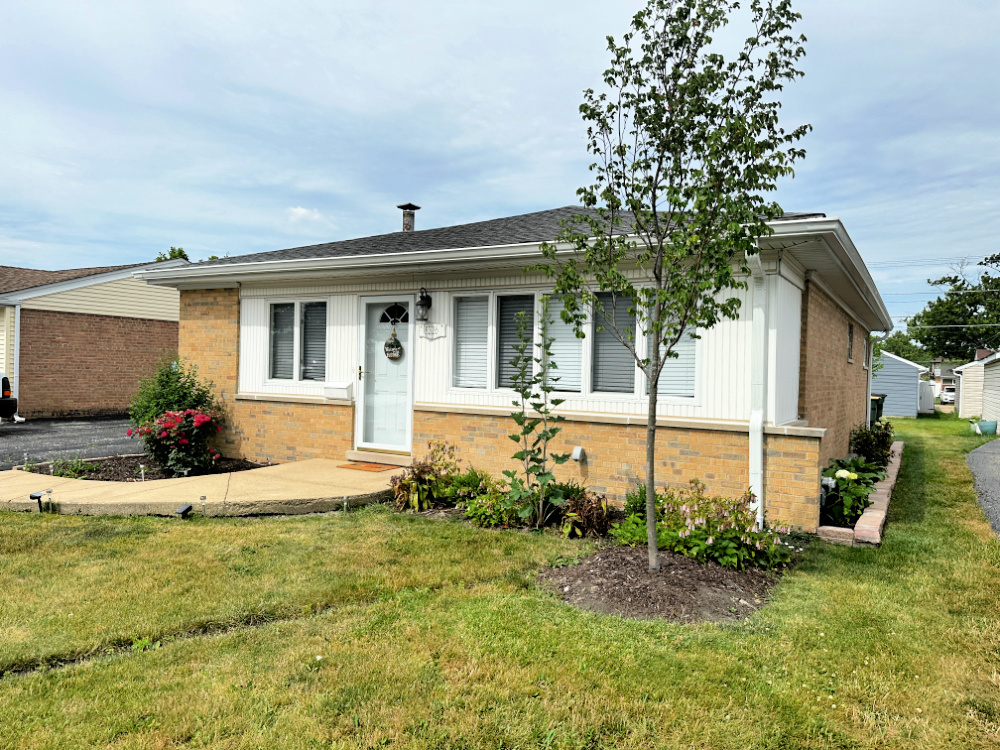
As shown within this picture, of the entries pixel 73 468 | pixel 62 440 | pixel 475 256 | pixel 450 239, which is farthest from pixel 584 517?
pixel 62 440

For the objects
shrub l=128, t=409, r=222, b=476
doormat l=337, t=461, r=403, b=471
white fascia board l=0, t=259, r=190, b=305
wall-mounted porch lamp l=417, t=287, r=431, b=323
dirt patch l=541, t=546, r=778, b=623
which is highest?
white fascia board l=0, t=259, r=190, b=305

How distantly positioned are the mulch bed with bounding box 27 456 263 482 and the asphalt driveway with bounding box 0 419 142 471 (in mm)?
1570

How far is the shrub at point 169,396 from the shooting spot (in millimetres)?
8594

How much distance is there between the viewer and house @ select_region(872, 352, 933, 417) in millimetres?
28781

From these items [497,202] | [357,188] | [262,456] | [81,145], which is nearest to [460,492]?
[262,456]

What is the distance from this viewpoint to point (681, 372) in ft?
21.3

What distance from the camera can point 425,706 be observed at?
114 inches

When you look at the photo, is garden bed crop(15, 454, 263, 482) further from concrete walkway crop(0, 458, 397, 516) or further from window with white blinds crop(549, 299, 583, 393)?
window with white blinds crop(549, 299, 583, 393)

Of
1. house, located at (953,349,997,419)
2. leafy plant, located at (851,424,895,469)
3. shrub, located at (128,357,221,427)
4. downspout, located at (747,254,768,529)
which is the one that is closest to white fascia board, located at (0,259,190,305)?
shrub, located at (128,357,221,427)

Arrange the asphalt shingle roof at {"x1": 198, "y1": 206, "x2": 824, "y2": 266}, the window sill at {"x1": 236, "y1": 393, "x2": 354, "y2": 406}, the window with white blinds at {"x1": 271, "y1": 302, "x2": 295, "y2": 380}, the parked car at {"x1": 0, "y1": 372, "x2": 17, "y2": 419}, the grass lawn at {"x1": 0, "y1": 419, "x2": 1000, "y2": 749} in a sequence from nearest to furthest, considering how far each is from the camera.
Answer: the grass lawn at {"x1": 0, "y1": 419, "x2": 1000, "y2": 749} < the asphalt shingle roof at {"x1": 198, "y1": 206, "x2": 824, "y2": 266} < the window sill at {"x1": 236, "y1": 393, "x2": 354, "y2": 406} < the window with white blinds at {"x1": 271, "y1": 302, "x2": 295, "y2": 380} < the parked car at {"x1": 0, "y1": 372, "x2": 17, "y2": 419}

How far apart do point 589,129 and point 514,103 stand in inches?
213

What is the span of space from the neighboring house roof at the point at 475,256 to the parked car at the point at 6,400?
311 inches

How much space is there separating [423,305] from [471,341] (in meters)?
0.76

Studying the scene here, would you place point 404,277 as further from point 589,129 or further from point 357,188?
point 357,188
